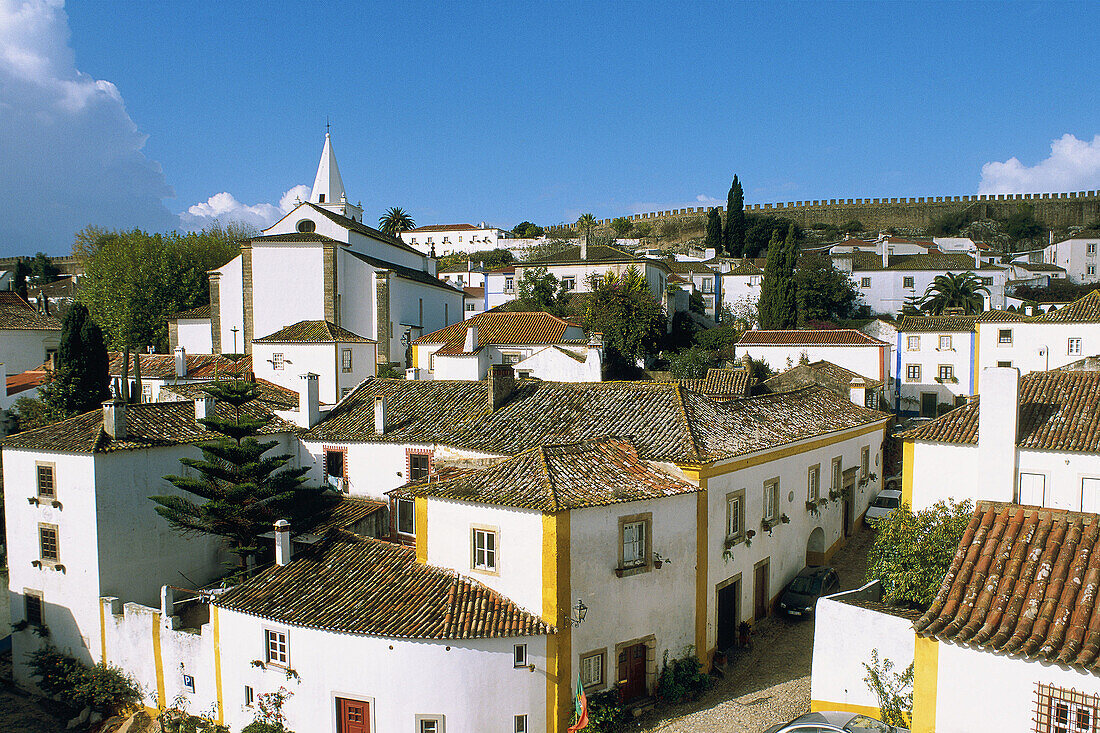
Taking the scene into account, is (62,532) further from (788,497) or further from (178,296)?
(178,296)

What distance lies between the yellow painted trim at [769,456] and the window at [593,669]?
4273 mm

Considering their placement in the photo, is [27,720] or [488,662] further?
[27,720]

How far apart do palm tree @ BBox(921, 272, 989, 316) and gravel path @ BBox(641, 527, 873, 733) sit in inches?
1431

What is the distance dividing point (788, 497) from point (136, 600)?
710 inches

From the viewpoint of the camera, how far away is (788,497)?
1972 centimetres

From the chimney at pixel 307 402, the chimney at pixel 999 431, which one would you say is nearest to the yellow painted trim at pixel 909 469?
the chimney at pixel 999 431

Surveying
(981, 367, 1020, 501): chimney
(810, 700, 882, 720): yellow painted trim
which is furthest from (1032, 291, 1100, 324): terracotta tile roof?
(810, 700, 882, 720): yellow painted trim

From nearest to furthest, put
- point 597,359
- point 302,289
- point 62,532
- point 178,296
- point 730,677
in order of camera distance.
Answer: point 730,677
point 62,532
point 597,359
point 302,289
point 178,296

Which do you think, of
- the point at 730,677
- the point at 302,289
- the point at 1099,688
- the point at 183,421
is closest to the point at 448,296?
the point at 302,289

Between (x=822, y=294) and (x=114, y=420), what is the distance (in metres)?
46.3

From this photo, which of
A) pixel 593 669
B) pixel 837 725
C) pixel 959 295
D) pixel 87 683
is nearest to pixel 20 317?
pixel 87 683

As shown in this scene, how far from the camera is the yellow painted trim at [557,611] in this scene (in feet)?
44.4

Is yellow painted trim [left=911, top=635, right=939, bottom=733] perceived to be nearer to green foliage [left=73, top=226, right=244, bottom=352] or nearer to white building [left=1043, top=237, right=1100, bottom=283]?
green foliage [left=73, top=226, right=244, bottom=352]

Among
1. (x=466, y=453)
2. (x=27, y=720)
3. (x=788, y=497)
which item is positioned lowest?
(x=27, y=720)
